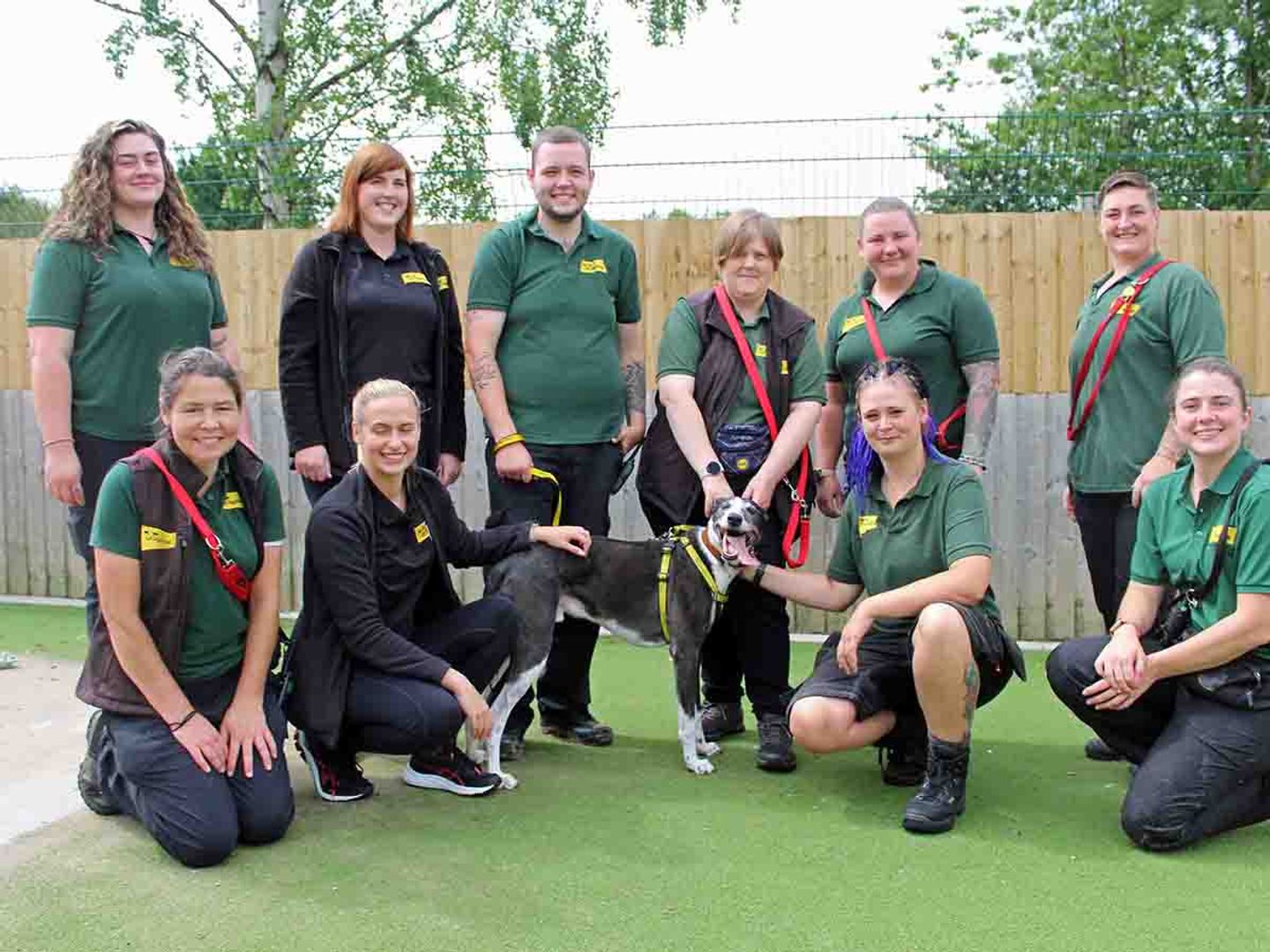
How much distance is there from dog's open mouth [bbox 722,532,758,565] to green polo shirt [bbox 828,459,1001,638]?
0.39m

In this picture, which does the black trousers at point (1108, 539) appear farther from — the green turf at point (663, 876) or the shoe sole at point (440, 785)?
the shoe sole at point (440, 785)

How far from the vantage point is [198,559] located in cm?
372

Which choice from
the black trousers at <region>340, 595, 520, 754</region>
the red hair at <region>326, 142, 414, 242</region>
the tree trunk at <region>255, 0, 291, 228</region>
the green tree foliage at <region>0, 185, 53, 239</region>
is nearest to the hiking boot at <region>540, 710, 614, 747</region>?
the black trousers at <region>340, 595, 520, 754</region>

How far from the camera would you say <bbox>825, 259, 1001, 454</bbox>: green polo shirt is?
445 cm

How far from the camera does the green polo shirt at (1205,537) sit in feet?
11.7

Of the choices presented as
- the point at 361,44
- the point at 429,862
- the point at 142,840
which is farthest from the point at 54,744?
the point at 361,44

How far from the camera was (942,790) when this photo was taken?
12.5ft

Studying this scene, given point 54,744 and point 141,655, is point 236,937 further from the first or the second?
point 54,744

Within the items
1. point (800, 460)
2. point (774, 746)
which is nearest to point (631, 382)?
point (800, 460)

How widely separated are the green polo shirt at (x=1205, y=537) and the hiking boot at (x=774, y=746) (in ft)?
4.37

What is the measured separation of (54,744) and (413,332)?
2.11 meters

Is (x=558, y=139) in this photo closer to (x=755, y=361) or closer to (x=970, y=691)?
(x=755, y=361)

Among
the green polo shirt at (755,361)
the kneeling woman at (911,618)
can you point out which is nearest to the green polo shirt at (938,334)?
the green polo shirt at (755,361)

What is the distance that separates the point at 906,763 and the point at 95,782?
2.65 metres
